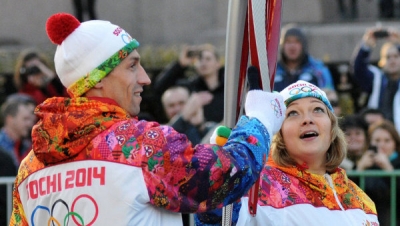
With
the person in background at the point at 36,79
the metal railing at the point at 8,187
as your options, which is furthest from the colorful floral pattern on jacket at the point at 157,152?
the person in background at the point at 36,79

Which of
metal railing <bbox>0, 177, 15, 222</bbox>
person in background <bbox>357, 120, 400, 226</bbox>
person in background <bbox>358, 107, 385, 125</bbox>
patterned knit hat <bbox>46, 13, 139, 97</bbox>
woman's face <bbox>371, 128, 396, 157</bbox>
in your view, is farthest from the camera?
person in background <bbox>358, 107, 385, 125</bbox>

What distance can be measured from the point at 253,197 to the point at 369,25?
6043 mm

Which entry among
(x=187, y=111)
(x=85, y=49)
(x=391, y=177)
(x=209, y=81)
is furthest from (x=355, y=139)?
(x=85, y=49)

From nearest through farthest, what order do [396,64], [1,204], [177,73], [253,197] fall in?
1. [253,197]
2. [1,204]
3. [396,64]
4. [177,73]

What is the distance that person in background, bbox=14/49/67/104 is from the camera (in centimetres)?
805

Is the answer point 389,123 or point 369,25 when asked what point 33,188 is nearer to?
point 389,123

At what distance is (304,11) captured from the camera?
1042 centimetres

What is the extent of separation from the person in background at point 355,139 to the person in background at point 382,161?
54mm

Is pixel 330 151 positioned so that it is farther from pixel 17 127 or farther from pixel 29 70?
pixel 29 70

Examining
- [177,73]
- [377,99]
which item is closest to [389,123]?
[377,99]

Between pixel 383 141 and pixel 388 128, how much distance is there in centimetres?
10

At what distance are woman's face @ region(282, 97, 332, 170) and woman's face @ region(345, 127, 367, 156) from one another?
2.43m

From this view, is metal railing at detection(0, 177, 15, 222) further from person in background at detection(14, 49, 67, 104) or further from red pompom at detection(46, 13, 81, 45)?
red pompom at detection(46, 13, 81, 45)

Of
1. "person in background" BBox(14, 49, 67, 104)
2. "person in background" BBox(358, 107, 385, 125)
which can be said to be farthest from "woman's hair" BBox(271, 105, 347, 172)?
"person in background" BBox(14, 49, 67, 104)
